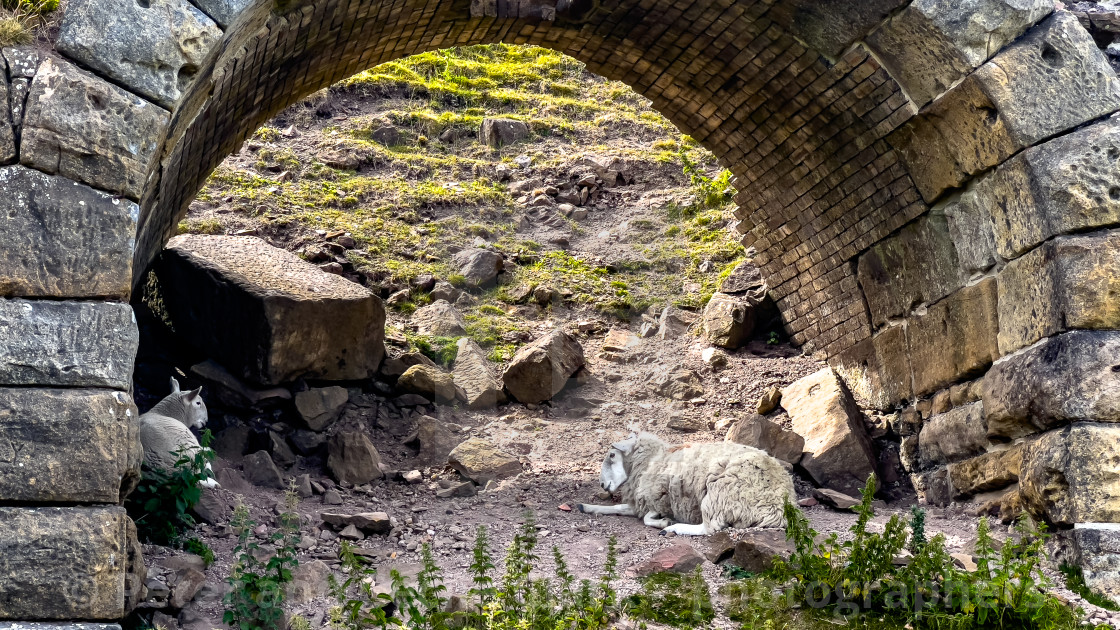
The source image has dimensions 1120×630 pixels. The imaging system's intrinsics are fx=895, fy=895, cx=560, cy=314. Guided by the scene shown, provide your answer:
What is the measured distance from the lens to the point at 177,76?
12.4 ft

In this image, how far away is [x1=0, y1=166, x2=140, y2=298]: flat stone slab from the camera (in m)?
3.49

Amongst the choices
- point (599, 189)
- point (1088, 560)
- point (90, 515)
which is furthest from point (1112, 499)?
point (599, 189)

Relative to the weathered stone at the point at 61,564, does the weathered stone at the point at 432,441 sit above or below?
above

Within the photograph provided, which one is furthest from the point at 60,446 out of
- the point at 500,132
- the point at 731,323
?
the point at 500,132

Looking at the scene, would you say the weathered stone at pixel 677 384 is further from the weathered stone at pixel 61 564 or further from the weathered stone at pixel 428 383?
the weathered stone at pixel 61 564

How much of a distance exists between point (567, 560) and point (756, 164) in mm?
3550

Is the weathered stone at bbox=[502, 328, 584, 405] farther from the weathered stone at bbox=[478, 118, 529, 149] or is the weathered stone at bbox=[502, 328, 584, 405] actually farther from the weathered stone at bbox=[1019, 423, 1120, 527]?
the weathered stone at bbox=[478, 118, 529, 149]

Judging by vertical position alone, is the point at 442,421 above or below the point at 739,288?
below

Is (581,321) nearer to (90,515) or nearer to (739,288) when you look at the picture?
(739,288)

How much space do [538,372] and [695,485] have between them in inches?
103

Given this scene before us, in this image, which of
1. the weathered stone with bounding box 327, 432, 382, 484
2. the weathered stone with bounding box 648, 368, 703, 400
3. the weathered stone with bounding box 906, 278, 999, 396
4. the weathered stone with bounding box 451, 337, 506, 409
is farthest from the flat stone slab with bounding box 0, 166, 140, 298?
the weathered stone with bounding box 648, 368, 703, 400

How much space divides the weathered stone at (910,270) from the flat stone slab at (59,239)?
4.76 meters

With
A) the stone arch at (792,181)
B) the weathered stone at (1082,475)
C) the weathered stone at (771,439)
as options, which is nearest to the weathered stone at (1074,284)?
the stone arch at (792,181)

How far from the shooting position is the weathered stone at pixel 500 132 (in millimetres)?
Answer: 12062
